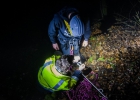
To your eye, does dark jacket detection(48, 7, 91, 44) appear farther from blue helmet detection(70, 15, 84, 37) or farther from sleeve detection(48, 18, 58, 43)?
blue helmet detection(70, 15, 84, 37)

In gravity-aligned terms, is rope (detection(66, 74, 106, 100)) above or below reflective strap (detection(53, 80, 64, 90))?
below

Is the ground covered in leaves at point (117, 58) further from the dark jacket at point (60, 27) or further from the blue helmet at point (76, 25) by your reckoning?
the blue helmet at point (76, 25)

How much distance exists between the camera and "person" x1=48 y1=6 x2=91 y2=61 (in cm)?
385

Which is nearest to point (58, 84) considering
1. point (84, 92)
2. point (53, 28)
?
point (84, 92)

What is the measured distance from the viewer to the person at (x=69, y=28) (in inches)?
152

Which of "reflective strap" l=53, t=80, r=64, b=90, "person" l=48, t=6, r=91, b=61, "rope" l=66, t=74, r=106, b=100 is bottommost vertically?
"rope" l=66, t=74, r=106, b=100

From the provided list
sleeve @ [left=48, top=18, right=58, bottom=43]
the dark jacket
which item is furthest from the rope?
sleeve @ [left=48, top=18, right=58, bottom=43]

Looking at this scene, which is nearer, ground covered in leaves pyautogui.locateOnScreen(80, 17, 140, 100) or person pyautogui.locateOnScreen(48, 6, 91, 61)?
person pyautogui.locateOnScreen(48, 6, 91, 61)

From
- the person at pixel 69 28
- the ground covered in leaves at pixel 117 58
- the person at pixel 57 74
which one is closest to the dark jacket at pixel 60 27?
the person at pixel 69 28

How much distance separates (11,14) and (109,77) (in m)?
4.13

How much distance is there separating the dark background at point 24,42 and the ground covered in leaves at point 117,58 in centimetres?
158

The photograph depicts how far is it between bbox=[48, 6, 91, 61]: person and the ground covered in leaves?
74 centimetres

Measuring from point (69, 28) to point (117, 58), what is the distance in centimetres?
199

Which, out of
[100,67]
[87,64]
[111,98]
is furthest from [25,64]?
[111,98]
